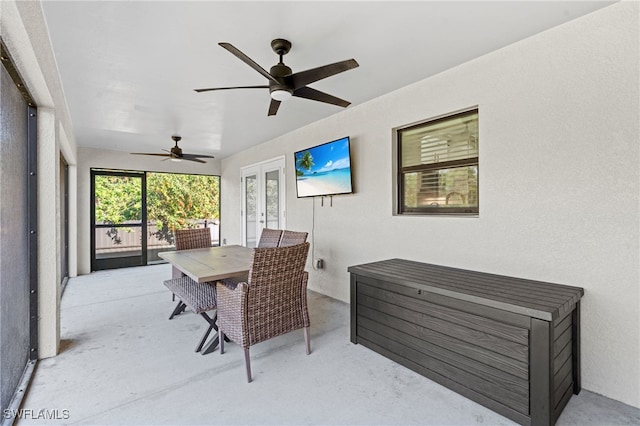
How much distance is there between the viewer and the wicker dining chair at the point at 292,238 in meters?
3.29

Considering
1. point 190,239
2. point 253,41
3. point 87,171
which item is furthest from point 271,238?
point 87,171

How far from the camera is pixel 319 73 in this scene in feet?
6.48

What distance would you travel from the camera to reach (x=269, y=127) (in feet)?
14.5

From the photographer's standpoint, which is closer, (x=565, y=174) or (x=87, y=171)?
(x=565, y=174)

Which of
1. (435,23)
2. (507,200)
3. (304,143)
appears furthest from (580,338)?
(304,143)

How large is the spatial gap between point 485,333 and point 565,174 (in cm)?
123

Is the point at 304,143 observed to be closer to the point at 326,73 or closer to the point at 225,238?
the point at 326,73

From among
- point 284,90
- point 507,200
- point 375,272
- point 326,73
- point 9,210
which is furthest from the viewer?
point 375,272

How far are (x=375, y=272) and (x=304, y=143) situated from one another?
257 centimetres

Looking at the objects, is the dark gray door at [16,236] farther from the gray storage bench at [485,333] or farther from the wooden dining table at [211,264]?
the gray storage bench at [485,333]

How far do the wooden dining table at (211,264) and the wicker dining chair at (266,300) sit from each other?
0.42 ft

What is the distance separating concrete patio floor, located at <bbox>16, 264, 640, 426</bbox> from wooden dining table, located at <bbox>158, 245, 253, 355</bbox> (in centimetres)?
43

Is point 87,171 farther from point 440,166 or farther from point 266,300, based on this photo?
point 440,166

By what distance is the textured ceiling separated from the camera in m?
1.84
